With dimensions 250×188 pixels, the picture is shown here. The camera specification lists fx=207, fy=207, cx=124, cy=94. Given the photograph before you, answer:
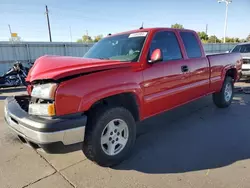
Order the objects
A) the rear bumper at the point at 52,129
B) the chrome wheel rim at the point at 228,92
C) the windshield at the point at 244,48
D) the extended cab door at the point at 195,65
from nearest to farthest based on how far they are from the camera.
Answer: the rear bumper at the point at 52,129, the extended cab door at the point at 195,65, the chrome wheel rim at the point at 228,92, the windshield at the point at 244,48

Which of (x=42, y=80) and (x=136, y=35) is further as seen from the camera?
(x=136, y=35)

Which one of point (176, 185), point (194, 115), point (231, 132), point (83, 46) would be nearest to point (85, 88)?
point (176, 185)

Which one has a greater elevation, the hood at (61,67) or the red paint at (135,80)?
the hood at (61,67)

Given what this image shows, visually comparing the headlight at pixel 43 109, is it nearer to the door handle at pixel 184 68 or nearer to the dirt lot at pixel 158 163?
the dirt lot at pixel 158 163

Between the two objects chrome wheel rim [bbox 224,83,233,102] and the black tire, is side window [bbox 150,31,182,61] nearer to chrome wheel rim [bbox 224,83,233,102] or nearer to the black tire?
the black tire

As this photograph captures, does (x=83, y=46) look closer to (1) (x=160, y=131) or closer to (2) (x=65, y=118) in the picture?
(1) (x=160, y=131)

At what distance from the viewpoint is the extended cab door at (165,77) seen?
315 centimetres

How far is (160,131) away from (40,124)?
8.06 ft

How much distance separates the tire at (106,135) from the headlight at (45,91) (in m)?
0.57

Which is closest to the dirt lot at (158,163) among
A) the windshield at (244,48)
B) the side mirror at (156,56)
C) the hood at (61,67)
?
the hood at (61,67)

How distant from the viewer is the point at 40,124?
2168 millimetres

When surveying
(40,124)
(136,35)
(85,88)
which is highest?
(136,35)

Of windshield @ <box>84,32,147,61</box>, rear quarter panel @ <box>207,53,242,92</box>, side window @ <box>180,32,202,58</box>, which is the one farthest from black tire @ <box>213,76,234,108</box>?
windshield @ <box>84,32,147,61</box>

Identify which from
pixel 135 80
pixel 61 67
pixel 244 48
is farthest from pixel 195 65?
pixel 244 48
